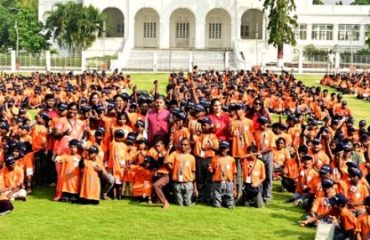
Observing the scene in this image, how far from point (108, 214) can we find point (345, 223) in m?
3.78

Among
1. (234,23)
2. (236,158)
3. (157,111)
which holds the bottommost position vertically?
(236,158)

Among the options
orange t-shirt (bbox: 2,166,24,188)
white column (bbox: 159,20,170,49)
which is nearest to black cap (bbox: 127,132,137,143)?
Answer: orange t-shirt (bbox: 2,166,24,188)

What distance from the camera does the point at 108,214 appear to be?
33.7 ft

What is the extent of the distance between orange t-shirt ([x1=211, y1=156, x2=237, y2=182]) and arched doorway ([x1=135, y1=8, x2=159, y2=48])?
45297 millimetres

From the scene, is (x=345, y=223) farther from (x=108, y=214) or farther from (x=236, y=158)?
(x=108, y=214)

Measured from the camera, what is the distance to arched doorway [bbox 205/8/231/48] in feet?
180

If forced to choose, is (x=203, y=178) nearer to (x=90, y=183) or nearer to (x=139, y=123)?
(x=139, y=123)

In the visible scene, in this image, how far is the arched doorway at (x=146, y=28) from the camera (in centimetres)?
5559

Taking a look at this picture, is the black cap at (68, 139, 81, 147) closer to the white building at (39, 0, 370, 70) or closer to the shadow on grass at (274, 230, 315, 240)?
the shadow on grass at (274, 230, 315, 240)

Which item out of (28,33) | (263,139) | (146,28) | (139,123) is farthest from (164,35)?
(263,139)

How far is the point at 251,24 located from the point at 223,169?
46.8 meters

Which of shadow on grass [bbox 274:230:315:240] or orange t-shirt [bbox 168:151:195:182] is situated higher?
orange t-shirt [bbox 168:151:195:182]

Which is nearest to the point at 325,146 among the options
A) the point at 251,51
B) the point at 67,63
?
the point at 67,63

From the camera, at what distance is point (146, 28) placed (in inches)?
2203
